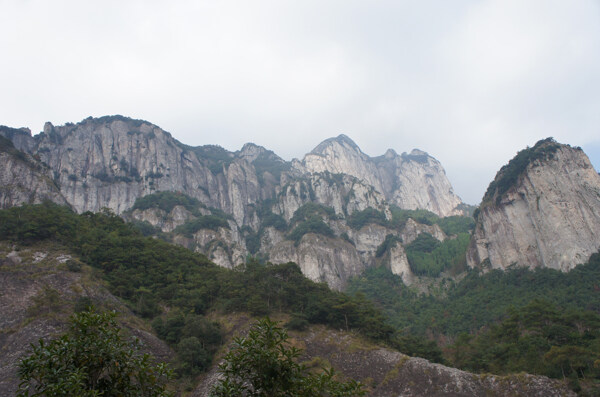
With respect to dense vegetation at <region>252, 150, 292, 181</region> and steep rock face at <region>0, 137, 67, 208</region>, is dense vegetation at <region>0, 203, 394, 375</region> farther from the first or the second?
dense vegetation at <region>252, 150, 292, 181</region>

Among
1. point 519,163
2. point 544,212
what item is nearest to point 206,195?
point 519,163

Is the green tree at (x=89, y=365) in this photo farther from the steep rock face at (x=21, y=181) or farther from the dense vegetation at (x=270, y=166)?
the dense vegetation at (x=270, y=166)

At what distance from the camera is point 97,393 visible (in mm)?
6918

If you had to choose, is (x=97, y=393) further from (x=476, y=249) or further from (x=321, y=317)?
Answer: (x=476, y=249)

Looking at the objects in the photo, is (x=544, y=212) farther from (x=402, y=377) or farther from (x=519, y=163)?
(x=402, y=377)

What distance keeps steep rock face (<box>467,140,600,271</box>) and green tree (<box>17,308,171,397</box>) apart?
83.2m

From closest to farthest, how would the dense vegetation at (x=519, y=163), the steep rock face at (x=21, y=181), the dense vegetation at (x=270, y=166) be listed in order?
the steep rock face at (x=21, y=181) < the dense vegetation at (x=519, y=163) < the dense vegetation at (x=270, y=166)

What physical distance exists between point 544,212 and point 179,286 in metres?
72.5

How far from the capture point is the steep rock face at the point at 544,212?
7306 cm

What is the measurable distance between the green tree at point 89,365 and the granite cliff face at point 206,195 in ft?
241

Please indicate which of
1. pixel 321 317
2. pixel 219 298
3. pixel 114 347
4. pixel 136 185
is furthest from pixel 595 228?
pixel 136 185

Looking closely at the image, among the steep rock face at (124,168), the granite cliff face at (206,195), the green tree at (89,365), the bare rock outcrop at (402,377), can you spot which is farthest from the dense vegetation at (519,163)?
the green tree at (89,365)

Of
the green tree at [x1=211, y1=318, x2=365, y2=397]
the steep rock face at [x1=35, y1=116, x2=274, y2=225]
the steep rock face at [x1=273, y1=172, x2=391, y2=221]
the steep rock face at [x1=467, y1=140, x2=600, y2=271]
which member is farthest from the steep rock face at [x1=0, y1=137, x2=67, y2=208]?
the steep rock face at [x1=467, y1=140, x2=600, y2=271]

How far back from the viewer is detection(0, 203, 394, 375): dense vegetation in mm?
42375
